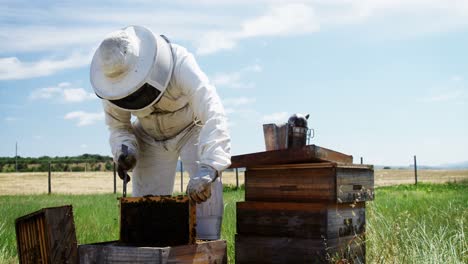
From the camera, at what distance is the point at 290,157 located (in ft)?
13.0

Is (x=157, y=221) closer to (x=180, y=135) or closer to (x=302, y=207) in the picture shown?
(x=180, y=135)

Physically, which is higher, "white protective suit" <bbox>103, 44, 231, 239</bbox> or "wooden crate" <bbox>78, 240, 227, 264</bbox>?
"white protective suit" <bbox>103, 44, 231, 239</bbox>

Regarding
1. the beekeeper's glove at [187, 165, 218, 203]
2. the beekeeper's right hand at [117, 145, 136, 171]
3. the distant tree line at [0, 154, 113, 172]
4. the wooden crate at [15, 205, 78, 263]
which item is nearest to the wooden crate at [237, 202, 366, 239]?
the beekeeper's glove at [187, 165, 218, 203]

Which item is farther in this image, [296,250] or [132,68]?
[296,250]

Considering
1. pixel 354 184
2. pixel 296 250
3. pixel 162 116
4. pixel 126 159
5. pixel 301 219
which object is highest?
pixel 162 116

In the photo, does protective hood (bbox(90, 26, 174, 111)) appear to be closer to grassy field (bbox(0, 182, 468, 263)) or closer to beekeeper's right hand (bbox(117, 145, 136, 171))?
beekeeper's right hand (bbox(117, 145, 136, 171))

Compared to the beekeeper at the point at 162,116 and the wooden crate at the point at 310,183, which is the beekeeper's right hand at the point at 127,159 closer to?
the beekeeper at the point at 162,116

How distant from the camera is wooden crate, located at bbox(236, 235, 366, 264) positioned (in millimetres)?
3768

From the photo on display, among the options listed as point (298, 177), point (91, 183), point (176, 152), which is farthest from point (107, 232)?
point (91, 183)

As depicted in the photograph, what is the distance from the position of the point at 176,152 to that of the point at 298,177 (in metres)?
0.97

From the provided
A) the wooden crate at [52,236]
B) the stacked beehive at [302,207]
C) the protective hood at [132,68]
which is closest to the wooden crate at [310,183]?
the stacked beehive at [302,207]

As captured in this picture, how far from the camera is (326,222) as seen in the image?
3.77 m

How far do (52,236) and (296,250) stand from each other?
5.38 feet

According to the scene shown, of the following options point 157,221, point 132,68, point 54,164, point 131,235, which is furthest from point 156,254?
point 54,164
